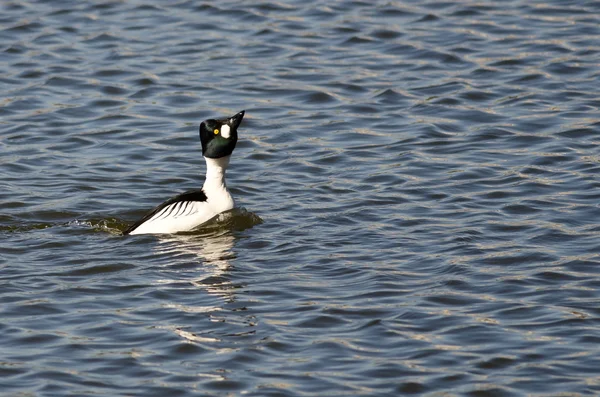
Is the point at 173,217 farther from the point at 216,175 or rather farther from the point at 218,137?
the point at 218,137

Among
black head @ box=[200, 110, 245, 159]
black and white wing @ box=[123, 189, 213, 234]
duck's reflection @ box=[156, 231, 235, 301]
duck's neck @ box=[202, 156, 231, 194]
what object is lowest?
duck's reflection @ box=[156, 231, 235, 301]

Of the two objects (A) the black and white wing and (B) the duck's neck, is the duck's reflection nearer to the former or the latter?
(A) the black and white wing

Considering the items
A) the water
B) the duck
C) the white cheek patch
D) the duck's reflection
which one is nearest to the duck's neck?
the duck

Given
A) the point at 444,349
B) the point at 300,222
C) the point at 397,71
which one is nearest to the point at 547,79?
the point at 397,71

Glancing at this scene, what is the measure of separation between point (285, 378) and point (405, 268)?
263 cm

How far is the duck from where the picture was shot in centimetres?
1305

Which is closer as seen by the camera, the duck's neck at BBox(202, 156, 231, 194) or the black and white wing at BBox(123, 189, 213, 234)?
the black and white wing at BBox(123, 189, 213, 234)

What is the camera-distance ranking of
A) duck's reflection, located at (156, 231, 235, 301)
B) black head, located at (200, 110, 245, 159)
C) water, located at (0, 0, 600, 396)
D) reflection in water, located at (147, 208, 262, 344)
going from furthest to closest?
black head, located at (200, 110, 245, 159), duck's reflection, located at (156, 231, 235, 301), reflection in water, located at (147, 208, 262, 344), water, located at (0, 0, 600, 396)

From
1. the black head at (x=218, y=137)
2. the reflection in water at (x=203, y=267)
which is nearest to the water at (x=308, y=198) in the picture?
the reflection in water at (x=203, y=267)

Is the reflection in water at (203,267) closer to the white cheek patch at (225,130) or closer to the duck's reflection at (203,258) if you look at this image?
the duck's reflection at (203,258)

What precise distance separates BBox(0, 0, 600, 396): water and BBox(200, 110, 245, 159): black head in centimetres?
70

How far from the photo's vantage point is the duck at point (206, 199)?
1305cm

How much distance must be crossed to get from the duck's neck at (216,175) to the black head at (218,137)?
57 millimetres

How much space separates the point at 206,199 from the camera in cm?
1355
